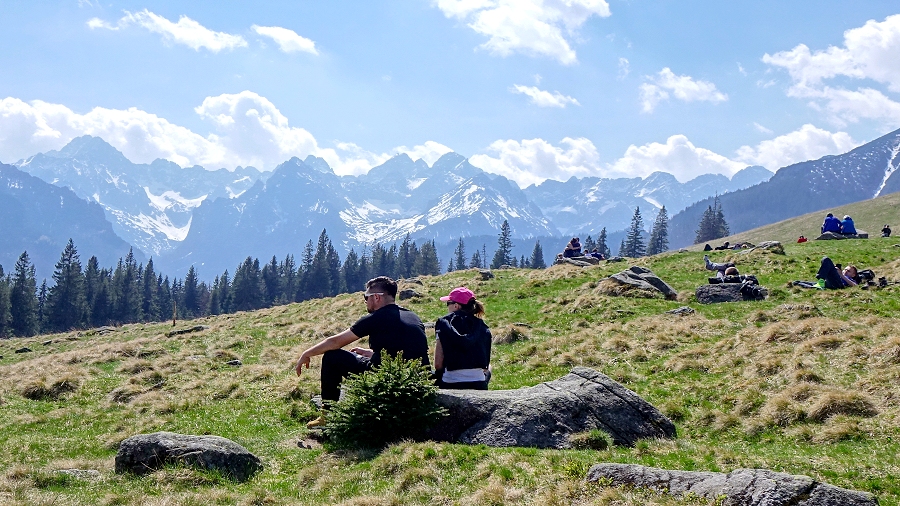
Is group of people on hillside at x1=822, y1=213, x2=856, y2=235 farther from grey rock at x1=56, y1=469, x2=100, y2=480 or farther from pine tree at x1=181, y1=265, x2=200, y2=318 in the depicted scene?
pine tree at x1=181, y1=265, x2=200, y2=318

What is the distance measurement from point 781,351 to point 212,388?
1620cm

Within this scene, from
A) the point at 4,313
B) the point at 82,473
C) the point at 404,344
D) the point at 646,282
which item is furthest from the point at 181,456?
the point at 4,313

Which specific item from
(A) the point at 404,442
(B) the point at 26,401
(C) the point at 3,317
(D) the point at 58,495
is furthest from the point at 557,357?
(C) the point at 3,317

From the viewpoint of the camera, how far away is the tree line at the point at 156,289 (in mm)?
110438

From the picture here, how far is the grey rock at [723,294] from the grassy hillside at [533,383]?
0.76m

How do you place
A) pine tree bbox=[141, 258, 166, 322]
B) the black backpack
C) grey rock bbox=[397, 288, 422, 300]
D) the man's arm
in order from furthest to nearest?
pine tree bbox=[141, 258, 166, 322] < grey rock bbox=[397, 288, 422, 300] < the black backpack < the man's arm

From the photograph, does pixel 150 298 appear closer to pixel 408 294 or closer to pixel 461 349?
pixel 408 294

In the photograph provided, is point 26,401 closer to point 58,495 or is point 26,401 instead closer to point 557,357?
point 58,495

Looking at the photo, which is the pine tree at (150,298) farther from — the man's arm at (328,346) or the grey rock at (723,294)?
the man's arm at (328,346)

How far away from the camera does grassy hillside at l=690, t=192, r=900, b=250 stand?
7612 cm

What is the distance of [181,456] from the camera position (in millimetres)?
8938

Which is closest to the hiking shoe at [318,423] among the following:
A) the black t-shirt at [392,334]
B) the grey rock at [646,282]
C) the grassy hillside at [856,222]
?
the black t-shirt at [392,334]

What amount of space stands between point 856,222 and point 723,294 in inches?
2814

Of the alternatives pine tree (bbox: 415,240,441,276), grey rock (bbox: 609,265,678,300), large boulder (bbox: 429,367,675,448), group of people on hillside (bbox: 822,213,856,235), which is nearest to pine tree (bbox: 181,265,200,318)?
pine tree (bbox: 415,240,441,276)
